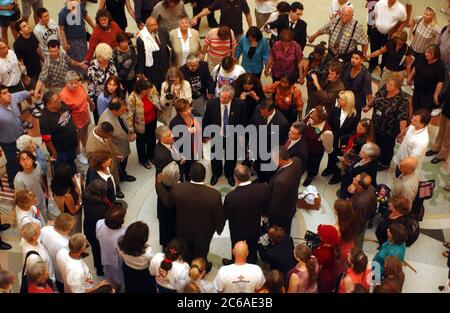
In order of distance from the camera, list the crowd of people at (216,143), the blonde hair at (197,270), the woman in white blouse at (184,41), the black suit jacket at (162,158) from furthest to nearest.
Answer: the woman in white blouse at (184,41), the black suit jacket at (162,158), the crowd of people at (216,143), the blonde hair at (197,270)

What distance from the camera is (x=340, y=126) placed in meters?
8.56

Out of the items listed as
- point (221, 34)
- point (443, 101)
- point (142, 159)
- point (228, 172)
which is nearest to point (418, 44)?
point (443, 101)

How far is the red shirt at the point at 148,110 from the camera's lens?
8.62 m

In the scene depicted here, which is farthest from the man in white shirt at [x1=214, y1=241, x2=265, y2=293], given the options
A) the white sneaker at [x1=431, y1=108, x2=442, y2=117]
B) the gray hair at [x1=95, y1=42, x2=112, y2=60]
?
the white sneaker at [x1=431, y1=108, x2=442, y2=117]

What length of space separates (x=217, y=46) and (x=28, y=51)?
9.68 ft

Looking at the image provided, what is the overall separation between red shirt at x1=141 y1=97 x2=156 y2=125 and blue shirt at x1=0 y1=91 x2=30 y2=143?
5.40ft

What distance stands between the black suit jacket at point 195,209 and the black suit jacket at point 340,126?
97.7 inches

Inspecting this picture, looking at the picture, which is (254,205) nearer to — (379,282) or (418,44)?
(379,282)

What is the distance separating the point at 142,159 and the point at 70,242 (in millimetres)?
3417

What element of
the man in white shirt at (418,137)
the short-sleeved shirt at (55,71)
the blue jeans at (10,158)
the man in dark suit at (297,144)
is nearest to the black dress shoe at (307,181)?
the man in dark suit at (297,144)

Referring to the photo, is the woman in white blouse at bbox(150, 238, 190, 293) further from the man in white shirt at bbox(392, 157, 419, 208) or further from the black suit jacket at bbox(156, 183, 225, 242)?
the man in white shirt at bbox(392, 157, 419, 208)

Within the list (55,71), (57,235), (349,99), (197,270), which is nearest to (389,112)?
(349,99)

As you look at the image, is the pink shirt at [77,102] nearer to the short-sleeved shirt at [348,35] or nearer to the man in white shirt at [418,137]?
the short-sleeved shirt at [348,35]

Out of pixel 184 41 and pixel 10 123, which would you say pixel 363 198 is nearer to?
pixel 184 41
